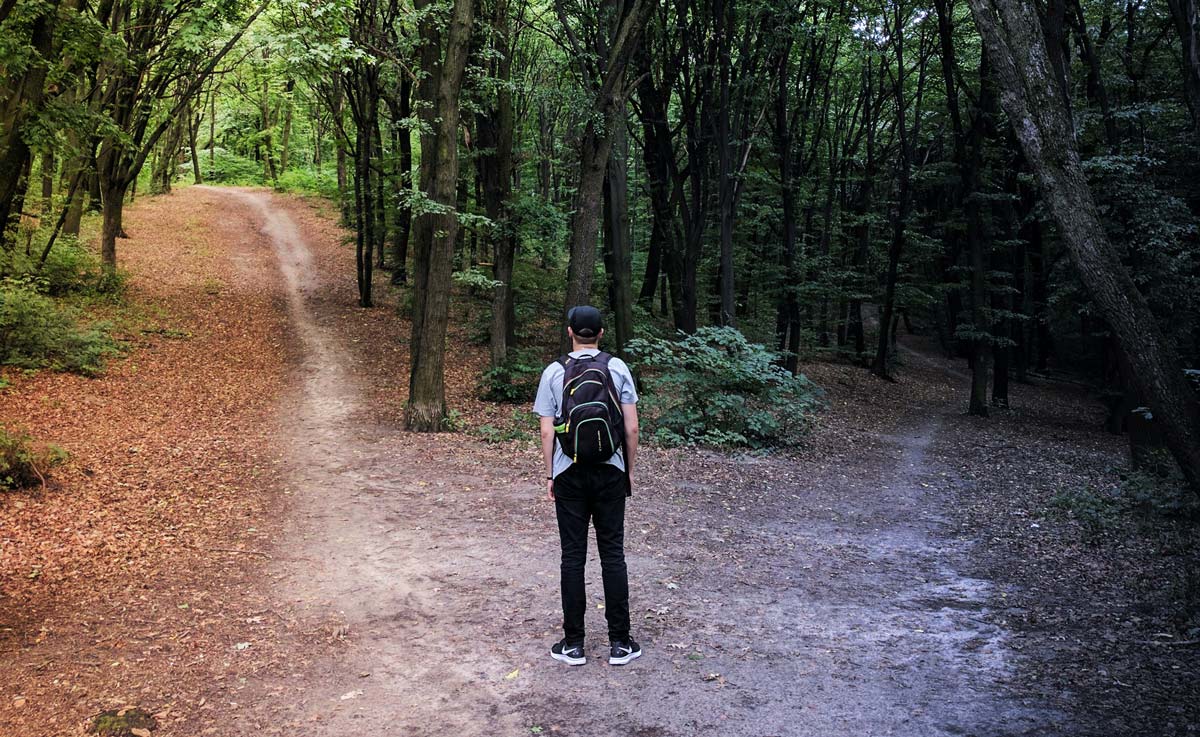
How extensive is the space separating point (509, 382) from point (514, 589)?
911cm

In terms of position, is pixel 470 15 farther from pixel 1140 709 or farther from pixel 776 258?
pixel 776 258

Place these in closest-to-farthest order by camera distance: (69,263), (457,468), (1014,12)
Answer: (1014,12)
(457,468)
(69,263)

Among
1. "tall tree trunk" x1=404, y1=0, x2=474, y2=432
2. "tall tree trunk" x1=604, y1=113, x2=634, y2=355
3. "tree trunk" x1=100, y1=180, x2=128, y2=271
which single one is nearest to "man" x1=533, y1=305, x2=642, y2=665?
"tall tree trunk" x1=404, y1=0, x2=474, y2=432

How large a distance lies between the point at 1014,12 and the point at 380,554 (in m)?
6.56

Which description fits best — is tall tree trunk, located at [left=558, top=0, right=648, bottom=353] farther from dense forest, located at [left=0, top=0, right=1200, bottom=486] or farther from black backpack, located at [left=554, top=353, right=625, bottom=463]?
black backpack, located at [left=554, top=353, right=625, bottom=463]

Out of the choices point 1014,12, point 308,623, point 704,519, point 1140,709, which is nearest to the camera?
point 1140,709

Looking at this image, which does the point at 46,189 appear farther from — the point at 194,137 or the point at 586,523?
the point at 194,137

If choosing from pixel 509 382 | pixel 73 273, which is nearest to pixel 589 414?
pixel 509 382

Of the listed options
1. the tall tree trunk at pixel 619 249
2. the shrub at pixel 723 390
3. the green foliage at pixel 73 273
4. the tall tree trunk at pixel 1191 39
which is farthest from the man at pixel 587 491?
the green foliage at pixel 73 273

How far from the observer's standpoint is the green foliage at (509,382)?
14.4m

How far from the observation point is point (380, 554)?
641 cm

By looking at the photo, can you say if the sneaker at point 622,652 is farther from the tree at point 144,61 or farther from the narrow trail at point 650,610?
the tree at point 144,61

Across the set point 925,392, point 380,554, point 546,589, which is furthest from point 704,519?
point 925,392

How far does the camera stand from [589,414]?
4.12 meters
